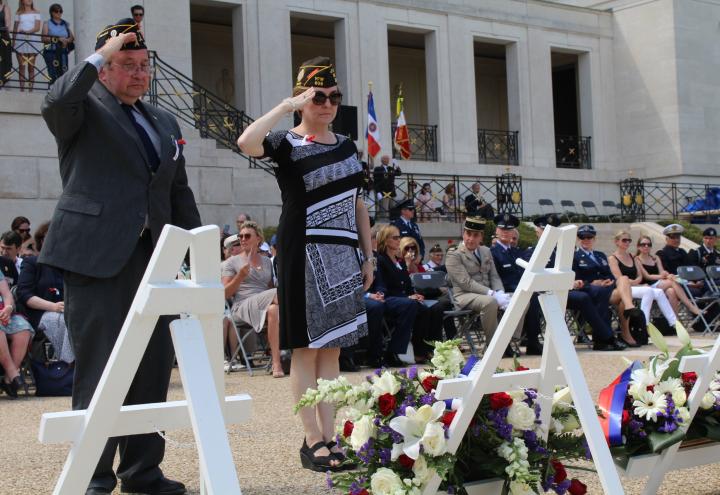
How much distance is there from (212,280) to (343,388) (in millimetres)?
1122

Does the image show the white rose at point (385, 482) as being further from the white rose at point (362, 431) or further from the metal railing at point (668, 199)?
the metal railing at point (668, 199)

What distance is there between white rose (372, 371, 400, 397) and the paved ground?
69 cm

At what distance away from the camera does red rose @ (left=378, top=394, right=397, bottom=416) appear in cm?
347

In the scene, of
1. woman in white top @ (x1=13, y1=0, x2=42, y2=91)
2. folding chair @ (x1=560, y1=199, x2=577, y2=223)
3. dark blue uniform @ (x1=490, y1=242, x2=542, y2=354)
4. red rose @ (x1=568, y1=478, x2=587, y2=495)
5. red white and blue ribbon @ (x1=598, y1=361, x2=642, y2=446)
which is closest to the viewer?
red rose @ (x1=568, y1=478, x2=587, y2=495)

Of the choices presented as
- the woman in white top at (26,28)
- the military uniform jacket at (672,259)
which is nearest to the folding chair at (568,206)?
the military uniform jacket at (672,259)

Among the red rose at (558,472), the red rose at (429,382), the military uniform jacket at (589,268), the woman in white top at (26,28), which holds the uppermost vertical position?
the woman in white top at (26,28)

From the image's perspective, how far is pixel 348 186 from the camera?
4938 mm

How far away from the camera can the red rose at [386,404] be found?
11.4 ft

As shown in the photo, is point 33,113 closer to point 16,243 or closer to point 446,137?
point 16,243

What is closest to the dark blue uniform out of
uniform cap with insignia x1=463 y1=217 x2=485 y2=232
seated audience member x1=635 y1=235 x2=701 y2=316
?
uniform cap with insignia x1=463 y1=217 x2=485 y2=232

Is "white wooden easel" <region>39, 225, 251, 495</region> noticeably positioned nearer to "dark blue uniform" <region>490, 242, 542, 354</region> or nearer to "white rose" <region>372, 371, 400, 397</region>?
"white rose" <region>372, 371, 400, 397</region>

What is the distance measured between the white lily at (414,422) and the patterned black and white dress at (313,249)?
1437 mm

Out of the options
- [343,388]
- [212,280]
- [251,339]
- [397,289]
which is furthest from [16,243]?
[212,280]

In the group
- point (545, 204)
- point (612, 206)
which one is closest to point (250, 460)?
point (545, 204)
